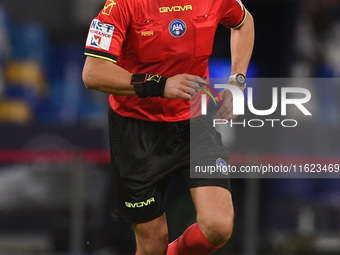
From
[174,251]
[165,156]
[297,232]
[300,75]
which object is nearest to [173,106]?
[165,156]

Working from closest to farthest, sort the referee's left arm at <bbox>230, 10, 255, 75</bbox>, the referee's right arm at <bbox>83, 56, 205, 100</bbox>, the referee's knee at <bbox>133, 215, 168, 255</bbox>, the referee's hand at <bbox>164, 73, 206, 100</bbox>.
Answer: the referee's hand at <bbox>164, 73, 206, 100</bbox> → the referee's right arm at <bbox>83, 56, 205, 100</bbox> → the referee's knee at <bbox>133, 215, 168, 255</bbox> → the referee's left arm at <bbox>230, 10, 255, 75</bbox>

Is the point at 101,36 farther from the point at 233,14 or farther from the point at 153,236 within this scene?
the point at 153,236

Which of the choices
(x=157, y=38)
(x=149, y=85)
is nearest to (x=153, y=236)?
(x=149, y=85)

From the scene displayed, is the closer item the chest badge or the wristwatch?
the chest badge

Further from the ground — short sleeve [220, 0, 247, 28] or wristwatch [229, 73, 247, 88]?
short sleeve [220, 0, 247, 28]

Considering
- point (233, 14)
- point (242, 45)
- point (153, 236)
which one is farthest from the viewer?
point (242, 45)

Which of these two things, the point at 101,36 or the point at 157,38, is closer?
the point at 101,36

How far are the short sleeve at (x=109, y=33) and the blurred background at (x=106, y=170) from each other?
2.02 metres

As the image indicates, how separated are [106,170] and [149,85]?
7.42ft

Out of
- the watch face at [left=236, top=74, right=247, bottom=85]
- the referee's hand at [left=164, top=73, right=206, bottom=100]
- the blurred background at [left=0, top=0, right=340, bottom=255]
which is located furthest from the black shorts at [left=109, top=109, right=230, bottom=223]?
the blurred background at [left=0, top=0, right=340, bottom=255]

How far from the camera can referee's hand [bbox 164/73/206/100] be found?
96.1 inches

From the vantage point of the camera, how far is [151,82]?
98.7 inches

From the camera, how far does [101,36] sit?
2.58m

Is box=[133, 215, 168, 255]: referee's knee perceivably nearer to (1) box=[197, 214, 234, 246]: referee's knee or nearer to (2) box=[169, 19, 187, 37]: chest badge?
(1) box=[197, 214, 234, 246]: referee's knee
